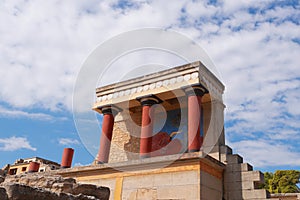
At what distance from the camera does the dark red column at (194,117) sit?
9805mm

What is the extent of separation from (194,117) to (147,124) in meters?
1.83

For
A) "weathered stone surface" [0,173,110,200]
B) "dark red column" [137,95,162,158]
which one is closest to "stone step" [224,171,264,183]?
"dark red column" [137,95,162,158]

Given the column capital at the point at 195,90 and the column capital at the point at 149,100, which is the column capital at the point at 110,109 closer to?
the column capital at the point at 149,100

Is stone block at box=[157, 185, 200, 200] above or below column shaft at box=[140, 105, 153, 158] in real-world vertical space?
below

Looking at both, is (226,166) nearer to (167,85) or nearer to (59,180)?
(167,85)

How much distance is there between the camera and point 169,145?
42.8ft

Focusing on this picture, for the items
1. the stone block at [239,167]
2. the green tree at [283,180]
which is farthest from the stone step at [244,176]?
the green tree at [283,180]

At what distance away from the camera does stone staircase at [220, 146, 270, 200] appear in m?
8.63

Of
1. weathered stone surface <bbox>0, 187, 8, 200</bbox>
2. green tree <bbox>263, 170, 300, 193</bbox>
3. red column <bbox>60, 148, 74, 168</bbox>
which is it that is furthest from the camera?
green tree <bbox>263, 170, 300, 193</bbox>

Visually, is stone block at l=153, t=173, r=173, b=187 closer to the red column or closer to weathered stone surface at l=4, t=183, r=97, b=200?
the red column

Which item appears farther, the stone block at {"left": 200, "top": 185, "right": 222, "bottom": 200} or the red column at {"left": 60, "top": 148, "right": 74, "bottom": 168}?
the red column at {"left": 60, "top": 148, "right": 74, "bottom": 168}

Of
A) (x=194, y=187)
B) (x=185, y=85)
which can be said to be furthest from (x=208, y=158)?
(x=185, y=85)

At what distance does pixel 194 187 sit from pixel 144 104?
4755 millimetres

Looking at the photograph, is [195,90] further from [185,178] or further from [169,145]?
[185,178]
